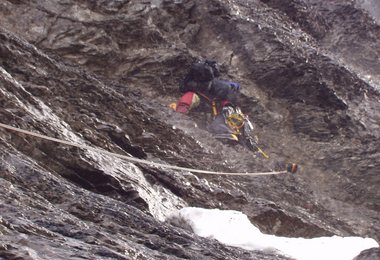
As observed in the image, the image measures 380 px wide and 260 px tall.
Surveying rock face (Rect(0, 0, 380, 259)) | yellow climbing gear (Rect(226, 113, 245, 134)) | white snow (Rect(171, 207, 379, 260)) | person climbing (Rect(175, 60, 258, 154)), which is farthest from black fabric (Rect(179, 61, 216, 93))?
white snow (Rect(171, 207, 379, 260))

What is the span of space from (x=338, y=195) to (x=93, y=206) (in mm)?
9082

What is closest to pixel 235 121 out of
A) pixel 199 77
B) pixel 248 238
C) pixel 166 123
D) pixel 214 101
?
pixel 214 101

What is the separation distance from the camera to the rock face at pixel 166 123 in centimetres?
484

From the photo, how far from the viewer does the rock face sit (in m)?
4.84

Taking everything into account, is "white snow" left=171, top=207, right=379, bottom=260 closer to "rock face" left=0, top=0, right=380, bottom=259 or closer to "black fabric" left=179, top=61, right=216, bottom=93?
"rock face" left=0, top=0, right=380, bottom=259

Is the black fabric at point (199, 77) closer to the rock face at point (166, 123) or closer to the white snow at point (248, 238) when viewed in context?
the rock face at point (166, 123)

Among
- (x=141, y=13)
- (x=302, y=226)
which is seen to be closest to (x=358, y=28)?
(x=141, y=13)

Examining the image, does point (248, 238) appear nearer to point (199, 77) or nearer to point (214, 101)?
point (214, 101)

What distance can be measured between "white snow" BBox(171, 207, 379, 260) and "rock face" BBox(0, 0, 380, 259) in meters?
0.36

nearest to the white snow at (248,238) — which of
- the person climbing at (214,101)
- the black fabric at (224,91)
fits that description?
the person climbing at (214,101)

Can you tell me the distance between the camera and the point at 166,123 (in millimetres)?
10828

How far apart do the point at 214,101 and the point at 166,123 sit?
3109 millimetres

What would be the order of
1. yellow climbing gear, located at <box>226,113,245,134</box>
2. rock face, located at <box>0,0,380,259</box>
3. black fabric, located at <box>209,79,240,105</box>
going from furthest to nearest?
1. black fabric, located at <box>209,79,240,105</box>
2. yellow climbing gear, located at <box>226,113,245,134</box>
3. rock face, located at <box>0,0,380,259</box>

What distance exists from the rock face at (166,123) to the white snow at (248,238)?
1.17ft
